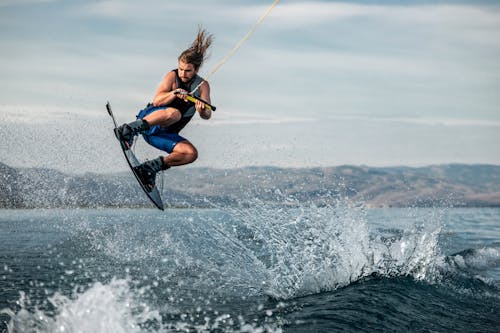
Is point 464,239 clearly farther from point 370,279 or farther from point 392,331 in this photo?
point 392,331

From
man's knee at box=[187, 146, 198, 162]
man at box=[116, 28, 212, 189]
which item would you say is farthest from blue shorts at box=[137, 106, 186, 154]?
man's knee at box=[187, 146, 198, 162]

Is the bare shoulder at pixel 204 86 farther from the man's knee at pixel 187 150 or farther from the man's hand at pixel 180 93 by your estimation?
the man's knee at pixel 187 150

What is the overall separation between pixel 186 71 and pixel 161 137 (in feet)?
4.49

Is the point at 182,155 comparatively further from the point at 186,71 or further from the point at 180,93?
the point at 186,71

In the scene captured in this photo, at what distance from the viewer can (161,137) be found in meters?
9.52

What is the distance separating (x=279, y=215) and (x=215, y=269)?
6.27 feet

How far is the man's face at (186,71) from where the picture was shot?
8898 millimetres

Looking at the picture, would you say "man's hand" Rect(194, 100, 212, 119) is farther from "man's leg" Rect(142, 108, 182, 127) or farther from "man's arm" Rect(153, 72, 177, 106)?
"man's arm" Rect(153, 72, 177, 106)

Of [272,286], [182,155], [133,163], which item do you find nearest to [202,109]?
[182,155]

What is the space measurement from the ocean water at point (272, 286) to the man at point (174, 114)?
6.06ft

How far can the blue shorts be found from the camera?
945 centimetres

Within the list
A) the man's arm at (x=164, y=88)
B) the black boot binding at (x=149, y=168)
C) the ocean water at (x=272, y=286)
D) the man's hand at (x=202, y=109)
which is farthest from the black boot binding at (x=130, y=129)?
the ocean water at (x=272, y=286)

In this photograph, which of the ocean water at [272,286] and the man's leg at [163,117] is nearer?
the ocean water at [272,286]

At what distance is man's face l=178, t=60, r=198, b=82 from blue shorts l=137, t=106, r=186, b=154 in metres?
0.88
